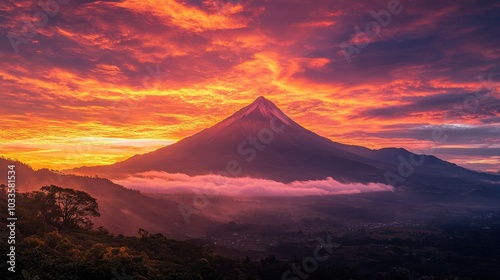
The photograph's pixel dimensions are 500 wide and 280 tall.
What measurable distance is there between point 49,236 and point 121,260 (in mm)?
10971

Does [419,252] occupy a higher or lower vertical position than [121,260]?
lower

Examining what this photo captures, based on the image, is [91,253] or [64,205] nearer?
[91,253]

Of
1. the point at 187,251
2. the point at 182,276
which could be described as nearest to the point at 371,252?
the point at 187,251

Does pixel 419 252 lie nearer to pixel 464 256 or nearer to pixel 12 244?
pixel 464 256

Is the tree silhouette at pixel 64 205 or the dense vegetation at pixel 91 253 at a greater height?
the tree silhouette at pixel 64 205

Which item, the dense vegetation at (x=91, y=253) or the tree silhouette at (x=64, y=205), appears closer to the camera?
the dense vegetation at (x=91, y=253)

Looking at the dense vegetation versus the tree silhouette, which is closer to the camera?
the dense vegetation

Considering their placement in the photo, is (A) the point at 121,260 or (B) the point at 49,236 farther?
(B) the point at 49,236

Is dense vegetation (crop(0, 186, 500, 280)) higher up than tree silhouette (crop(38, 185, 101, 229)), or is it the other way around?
tree silhouette (crop(38, 185, 101, 229))

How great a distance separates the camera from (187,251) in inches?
2438

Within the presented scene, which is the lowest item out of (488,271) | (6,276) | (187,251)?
(488,271)

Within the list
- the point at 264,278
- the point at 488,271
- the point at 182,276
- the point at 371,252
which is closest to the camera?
the point at 182,276

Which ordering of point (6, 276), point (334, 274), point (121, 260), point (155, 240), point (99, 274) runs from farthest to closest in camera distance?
point (334, 274)
point (155, 240)
point (121, 260)
point (99, 274)
point (6, 276)

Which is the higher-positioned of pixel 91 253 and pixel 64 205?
pixel 64 205
